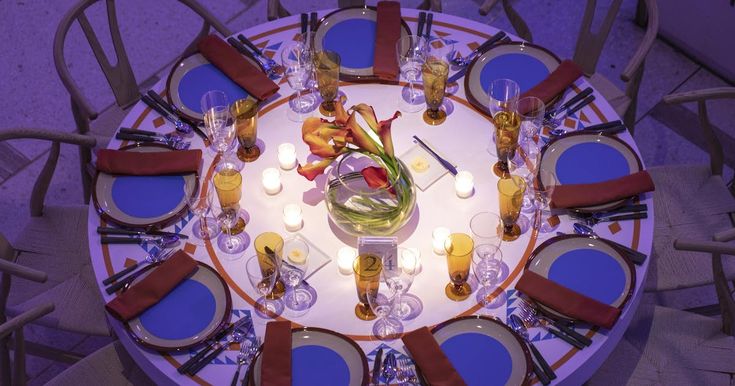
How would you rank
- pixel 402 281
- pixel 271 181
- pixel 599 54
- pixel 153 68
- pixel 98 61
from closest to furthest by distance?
pixel 402 281
pixel 271 181
pixel 98 61
pixel 599 54
pixel 153 68

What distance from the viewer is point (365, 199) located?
2830 millimetres

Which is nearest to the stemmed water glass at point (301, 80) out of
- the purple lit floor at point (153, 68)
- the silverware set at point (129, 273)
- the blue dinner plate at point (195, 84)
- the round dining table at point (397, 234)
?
the round dining table at point (397, 234)

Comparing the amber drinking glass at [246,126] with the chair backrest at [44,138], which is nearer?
the amber drinking glass at [246,126]

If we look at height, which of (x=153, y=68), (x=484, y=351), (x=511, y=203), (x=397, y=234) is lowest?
(x=153, y=68)

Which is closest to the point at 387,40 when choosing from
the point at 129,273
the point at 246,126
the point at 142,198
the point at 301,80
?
the point at 301,80

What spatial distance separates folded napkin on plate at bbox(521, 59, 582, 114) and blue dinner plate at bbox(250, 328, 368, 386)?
123 centimetres

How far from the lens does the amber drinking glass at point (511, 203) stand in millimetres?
2852

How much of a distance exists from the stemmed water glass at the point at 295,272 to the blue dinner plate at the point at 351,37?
824mm

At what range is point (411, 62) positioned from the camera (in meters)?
3.38

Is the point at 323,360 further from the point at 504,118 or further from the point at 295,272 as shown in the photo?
the point at 504,118

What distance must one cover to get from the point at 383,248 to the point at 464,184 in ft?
1.36

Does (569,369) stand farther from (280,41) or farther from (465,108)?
(280,41)

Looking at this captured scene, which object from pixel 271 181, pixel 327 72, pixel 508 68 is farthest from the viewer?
pixel 508 68

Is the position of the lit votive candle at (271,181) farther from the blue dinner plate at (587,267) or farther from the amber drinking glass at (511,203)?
the blue dinner plate at (587,267)
